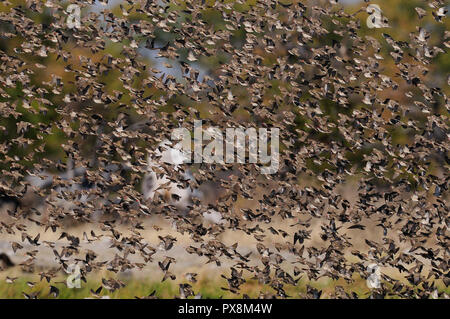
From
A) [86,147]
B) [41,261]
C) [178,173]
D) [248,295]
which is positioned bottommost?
[86,147]

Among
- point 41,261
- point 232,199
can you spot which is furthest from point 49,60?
point 232,199

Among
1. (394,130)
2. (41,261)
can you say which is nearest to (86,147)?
(41,261)

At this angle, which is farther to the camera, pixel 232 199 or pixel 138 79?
pixel 138 79

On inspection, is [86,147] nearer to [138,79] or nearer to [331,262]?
[138,79]

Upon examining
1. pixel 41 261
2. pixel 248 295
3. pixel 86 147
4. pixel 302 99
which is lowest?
pixel 86 147

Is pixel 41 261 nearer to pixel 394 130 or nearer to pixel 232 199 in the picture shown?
pixel 232 199

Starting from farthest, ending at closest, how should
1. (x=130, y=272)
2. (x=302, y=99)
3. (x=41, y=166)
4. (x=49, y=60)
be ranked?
(x=49, y=60) → (x=302, y=99) → (x=130, y=272) → (x=41, y=166)

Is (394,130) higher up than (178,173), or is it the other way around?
(178,173)
